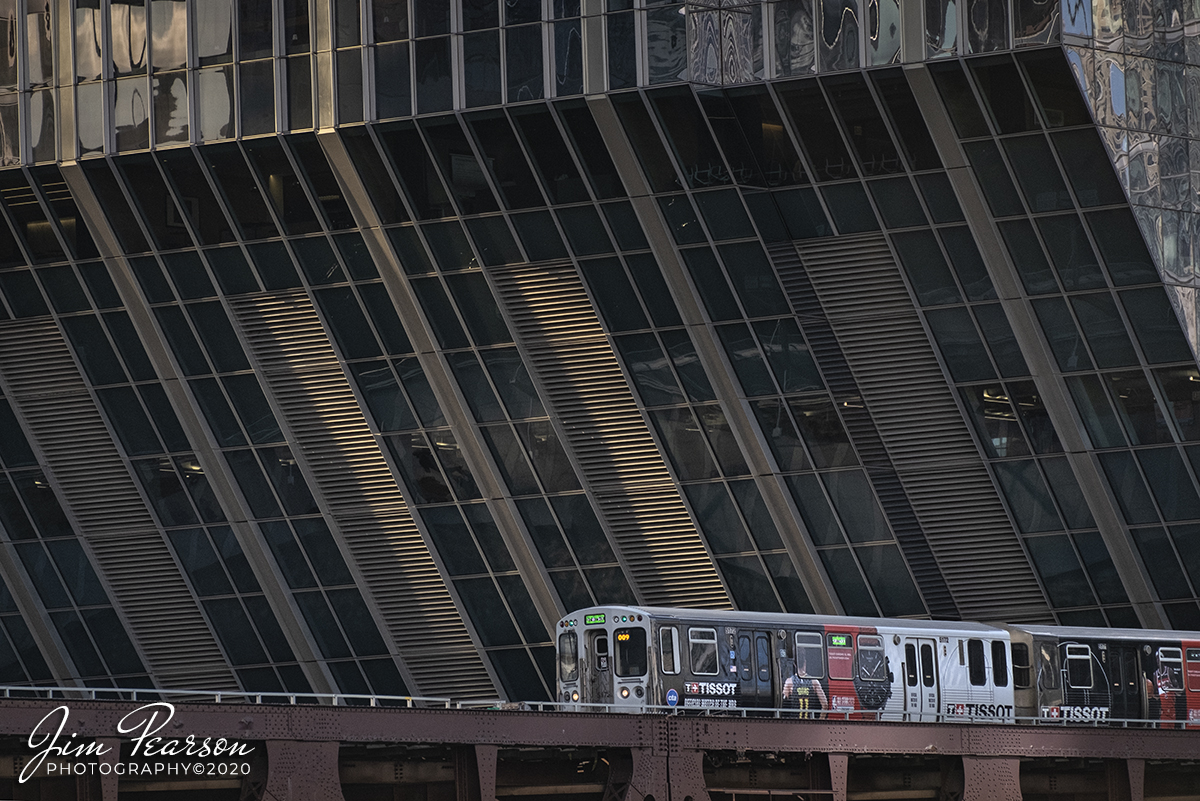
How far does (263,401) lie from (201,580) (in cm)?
515

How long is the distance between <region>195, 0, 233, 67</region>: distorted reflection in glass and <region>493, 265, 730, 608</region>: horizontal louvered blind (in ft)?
27.6

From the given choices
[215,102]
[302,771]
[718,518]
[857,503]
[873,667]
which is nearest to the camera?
[302,771]

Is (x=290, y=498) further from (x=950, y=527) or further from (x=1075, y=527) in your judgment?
(x=1075, y=527)

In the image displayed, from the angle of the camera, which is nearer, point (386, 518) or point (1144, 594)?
point (1144, 594)

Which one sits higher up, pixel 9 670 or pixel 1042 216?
pixel 1042 216

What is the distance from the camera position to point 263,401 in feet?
148

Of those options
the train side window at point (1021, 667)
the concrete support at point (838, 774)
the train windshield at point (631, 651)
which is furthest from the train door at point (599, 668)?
the train side window at point (1021, 667)

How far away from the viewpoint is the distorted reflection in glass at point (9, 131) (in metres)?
43.8

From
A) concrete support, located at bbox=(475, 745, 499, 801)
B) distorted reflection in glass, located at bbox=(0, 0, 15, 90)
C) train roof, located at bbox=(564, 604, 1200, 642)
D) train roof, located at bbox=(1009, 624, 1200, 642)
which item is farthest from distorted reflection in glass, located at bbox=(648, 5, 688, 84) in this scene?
concrete support, located at bbox=(475, 745, 499, 801)

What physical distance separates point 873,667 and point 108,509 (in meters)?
22.6

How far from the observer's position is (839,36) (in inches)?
1505

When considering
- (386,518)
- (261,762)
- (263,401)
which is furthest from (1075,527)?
(261,762)

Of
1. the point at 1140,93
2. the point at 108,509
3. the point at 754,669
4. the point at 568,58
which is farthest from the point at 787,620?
the point at 108,509

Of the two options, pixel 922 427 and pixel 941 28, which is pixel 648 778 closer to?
pixel 922 427
